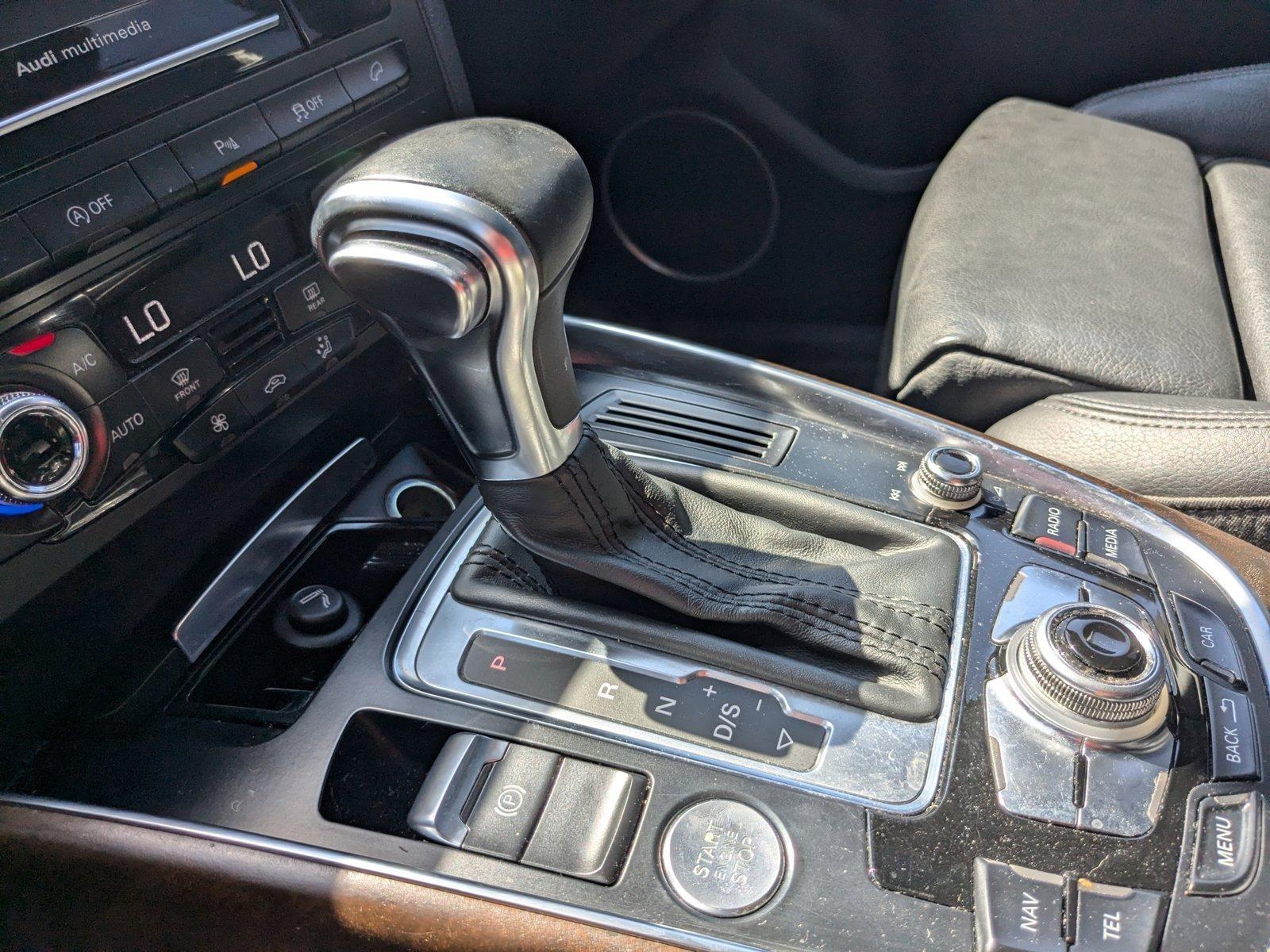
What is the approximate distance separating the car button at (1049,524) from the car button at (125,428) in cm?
64

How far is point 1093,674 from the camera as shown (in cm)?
60

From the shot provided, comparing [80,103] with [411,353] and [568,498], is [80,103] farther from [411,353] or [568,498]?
[568,498]

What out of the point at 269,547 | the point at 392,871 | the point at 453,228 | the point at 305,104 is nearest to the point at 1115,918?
the point at 392,871

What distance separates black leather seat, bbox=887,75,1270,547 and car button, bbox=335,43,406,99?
1.95ft

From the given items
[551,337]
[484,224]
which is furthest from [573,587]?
[484,224]

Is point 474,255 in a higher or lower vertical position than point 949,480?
higher

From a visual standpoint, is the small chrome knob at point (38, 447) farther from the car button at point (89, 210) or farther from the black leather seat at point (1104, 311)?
the black leather seat at point (1104, 311)

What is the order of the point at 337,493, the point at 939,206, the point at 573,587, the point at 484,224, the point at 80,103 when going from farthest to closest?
the point at 939,206 < the point at 337,493 < the point at 573,587 < the point at 80,103 < the point at 484,224

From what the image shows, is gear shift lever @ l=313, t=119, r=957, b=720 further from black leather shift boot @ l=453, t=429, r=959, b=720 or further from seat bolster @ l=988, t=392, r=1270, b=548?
seat bolster @ l=988, t=392, r=1270, b=548

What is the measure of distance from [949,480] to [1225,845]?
314 mm

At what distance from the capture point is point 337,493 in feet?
2.80

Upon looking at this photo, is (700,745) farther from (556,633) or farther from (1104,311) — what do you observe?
(1104,311)

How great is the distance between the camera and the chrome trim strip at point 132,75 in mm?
563

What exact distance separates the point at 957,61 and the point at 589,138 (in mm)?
648
